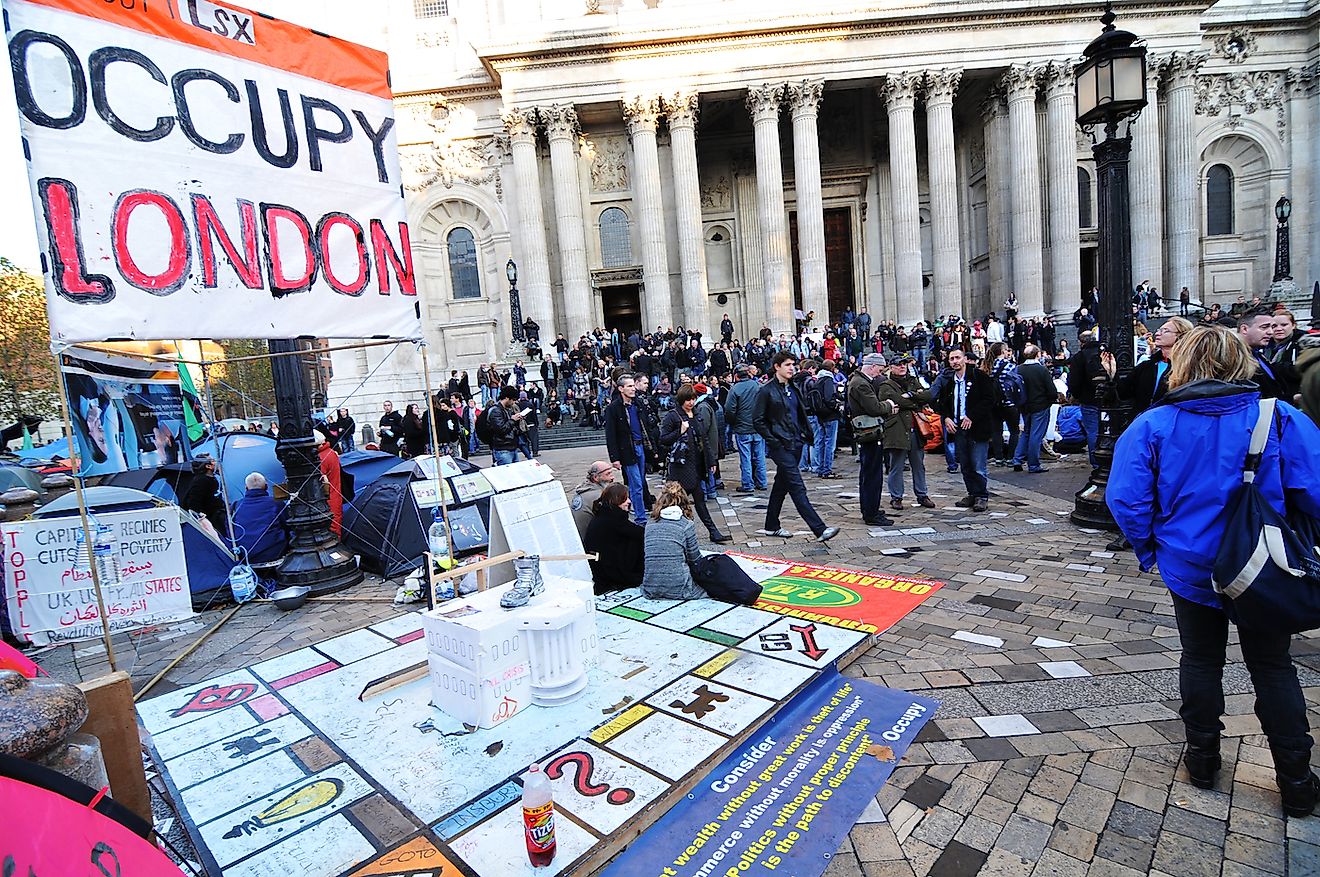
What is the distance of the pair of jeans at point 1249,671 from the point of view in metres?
2.60

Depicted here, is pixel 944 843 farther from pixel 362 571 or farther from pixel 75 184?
pixel 362 571

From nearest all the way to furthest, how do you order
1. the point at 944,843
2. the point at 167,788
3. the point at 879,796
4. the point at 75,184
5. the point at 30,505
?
the point at 944,843 → the point at 879,796 → the point at 167,788 → the point at 75,184 → the point at 30,505

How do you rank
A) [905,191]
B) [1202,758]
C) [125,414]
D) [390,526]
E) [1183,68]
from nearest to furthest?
1. [1202,758]
2. [390,526]
3. [125,414]
4. [1183,68]
5. [905,191]

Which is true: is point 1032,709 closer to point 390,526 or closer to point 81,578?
point 390,526

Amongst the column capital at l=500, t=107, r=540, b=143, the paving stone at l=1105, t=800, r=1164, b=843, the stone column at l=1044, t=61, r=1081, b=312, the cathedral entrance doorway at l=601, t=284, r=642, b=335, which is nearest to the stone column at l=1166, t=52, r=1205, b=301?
the stone column at l=1044, t=61, r=1081, b=312

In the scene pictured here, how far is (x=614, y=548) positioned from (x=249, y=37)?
16.1ft

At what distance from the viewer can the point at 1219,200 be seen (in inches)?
1101

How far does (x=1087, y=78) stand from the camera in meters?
6.77

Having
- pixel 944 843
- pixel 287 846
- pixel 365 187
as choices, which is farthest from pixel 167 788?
pixel 365 187

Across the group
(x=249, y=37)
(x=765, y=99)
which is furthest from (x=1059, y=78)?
(x=249, y=37)

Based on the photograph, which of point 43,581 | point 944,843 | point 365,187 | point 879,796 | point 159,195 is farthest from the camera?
point 43,581

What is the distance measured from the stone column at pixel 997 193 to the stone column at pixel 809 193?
7.62 meters

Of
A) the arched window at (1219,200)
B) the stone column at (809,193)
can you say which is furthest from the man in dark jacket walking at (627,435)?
the arched window at (1219,200)

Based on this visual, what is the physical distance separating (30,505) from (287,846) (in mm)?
9189
